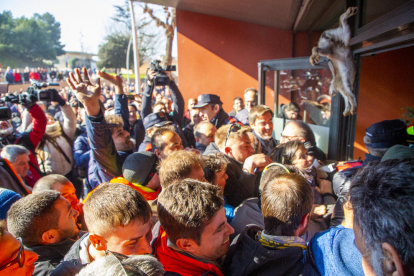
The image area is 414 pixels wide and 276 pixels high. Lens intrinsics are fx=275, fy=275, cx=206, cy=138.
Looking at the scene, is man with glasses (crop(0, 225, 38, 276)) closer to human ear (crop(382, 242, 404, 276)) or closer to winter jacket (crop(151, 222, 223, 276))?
winter jacket (crop(151, 222, 223, 276))

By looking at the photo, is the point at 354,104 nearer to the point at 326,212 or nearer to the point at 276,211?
the point at 326,212

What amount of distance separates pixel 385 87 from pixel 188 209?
154 inches

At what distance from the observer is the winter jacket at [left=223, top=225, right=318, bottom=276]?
3.75 feet

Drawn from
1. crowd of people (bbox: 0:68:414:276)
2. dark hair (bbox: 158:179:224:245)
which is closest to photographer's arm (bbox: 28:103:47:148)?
crowd of people (bbox: 0:68:414:276)

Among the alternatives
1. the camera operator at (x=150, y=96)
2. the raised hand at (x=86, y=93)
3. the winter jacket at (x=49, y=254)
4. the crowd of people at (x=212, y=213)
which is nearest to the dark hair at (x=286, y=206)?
the crowd of people at (x=212, y=213)

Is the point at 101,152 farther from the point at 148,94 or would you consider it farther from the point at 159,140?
the point at 148,94

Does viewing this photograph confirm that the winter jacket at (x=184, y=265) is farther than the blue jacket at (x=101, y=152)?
No

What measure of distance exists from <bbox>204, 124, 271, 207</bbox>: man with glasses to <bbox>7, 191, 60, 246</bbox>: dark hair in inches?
50.5

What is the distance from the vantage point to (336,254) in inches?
40.5

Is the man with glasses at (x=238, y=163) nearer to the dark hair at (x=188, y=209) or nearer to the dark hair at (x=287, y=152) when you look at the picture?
the dark hair at (x=287, y=152)

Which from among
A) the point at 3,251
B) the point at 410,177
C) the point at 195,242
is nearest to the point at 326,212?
the point at 195,242

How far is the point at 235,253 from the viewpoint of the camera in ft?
4.18

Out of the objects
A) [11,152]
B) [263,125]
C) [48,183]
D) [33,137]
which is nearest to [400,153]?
[263,125]

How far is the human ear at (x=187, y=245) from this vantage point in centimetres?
128
